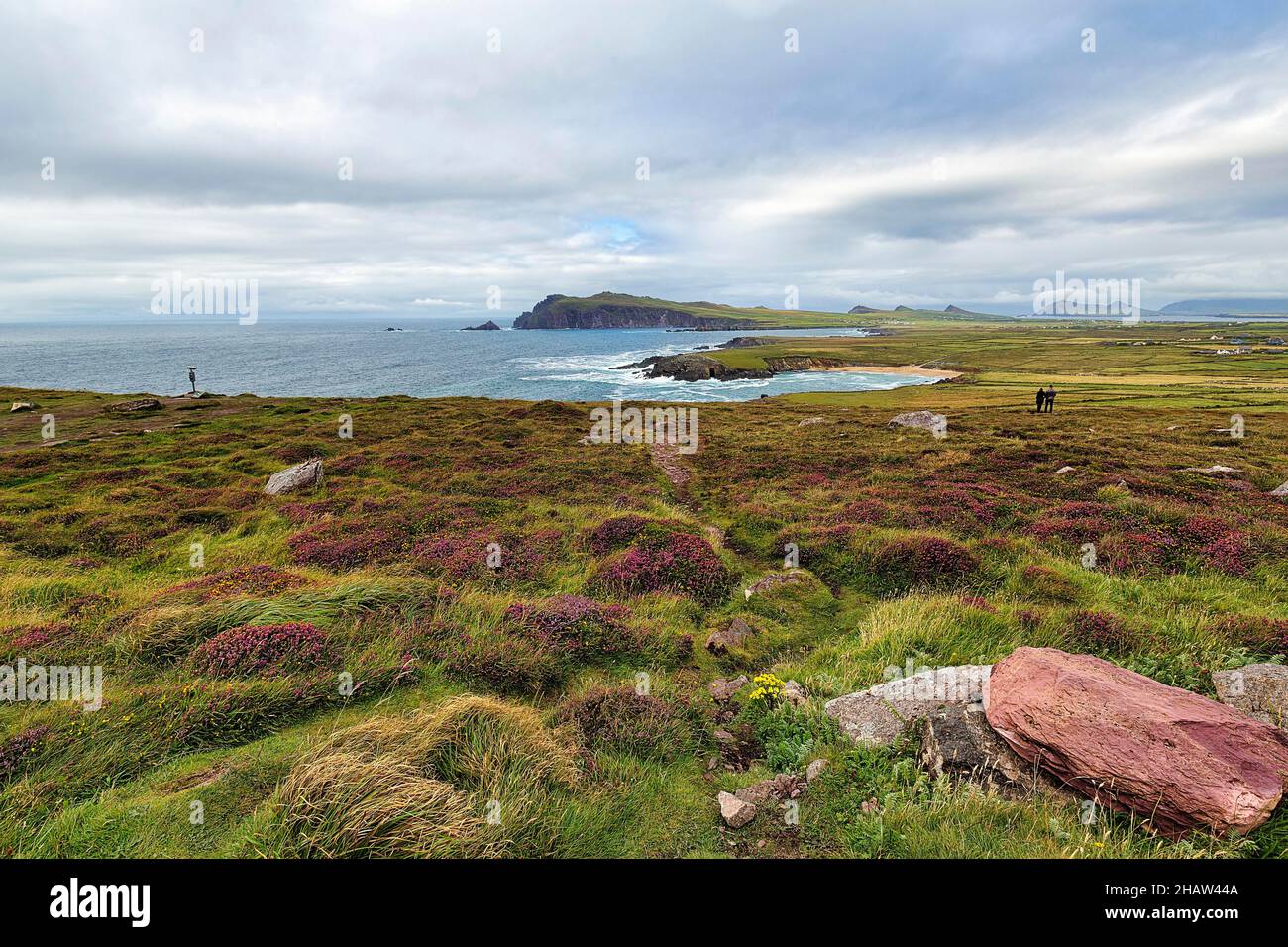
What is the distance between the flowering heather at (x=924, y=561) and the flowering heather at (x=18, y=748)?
555 inches

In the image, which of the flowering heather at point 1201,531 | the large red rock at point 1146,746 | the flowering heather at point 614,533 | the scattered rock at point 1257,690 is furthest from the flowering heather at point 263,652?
the flowering heather at point 1201,531

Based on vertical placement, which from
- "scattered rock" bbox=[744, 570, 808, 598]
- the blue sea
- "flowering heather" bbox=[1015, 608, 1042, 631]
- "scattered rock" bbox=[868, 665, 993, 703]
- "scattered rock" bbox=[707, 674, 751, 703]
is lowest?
"scattered rock" bbox=[707, 674, 751, 703]

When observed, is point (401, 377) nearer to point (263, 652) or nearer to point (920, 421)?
point (920, 421)

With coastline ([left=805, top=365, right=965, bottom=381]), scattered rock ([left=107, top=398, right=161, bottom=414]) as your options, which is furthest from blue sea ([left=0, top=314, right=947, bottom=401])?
scattered rock ([left=107, top=398, right=161, bottom=414])

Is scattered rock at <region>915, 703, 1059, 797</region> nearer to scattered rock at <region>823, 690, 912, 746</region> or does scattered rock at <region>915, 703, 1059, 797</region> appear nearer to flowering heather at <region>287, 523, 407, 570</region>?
scattered rock at <region>823, 690, 912, 746</region>

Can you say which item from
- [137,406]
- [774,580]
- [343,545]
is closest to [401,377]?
[137,406]

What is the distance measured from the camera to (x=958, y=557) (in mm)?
12125

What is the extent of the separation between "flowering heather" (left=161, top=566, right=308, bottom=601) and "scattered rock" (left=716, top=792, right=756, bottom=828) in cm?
884

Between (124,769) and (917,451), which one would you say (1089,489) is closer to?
(917,451)

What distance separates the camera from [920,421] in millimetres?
38094

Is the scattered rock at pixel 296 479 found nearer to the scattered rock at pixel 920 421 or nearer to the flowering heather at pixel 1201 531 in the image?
the flowering heather at pixel 1201 531

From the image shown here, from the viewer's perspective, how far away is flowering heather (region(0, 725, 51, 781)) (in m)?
5.14

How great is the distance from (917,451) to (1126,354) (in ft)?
449

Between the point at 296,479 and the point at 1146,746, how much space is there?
23.7m
